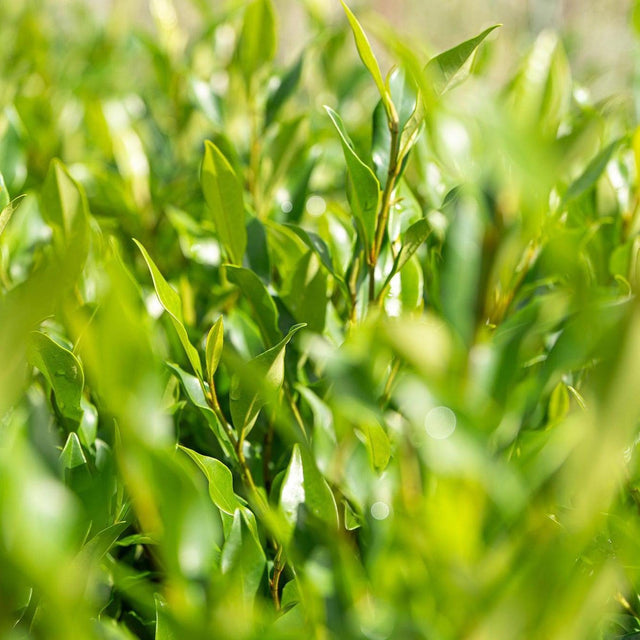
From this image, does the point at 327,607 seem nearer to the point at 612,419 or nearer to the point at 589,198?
the point at 612,419

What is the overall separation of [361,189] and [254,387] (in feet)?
0.53

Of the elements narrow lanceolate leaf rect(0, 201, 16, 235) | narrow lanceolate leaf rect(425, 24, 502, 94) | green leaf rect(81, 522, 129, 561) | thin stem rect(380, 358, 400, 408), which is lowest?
thin stem rect(380, 358, 400, 408)

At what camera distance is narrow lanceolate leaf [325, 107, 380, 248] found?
54cm

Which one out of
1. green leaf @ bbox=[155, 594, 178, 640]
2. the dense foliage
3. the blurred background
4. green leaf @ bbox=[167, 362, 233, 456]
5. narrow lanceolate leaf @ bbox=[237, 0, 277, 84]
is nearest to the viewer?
the dense foliage

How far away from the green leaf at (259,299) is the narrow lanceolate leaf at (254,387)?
8 centimetres

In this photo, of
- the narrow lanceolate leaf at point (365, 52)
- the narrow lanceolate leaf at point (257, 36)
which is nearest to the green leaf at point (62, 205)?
the narrow lanceolate leaf at point (365, 52)

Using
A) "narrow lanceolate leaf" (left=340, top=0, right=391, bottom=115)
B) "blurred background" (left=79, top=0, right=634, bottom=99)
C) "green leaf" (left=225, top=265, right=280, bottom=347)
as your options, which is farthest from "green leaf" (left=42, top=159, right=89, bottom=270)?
"blurred background" (left=79, top=0, right=634, bottom=99)

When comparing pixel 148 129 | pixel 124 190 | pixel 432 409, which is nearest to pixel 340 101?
pixel 148 129

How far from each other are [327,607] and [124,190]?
2.32 ft

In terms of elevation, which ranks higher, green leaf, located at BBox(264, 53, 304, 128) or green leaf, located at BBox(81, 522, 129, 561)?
green leaf, located at BBox(81, 522, 129, 561)

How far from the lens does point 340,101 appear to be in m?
1.26

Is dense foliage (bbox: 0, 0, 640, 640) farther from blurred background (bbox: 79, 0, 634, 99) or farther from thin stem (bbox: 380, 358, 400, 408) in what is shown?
blurred background (bbox: 79, 0, 634, 99)

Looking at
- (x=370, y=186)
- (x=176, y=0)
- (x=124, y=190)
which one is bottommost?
(x=176, y=0)

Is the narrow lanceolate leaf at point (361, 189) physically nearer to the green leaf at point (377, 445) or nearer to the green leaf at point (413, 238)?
the green leaf at point (413, 238)
